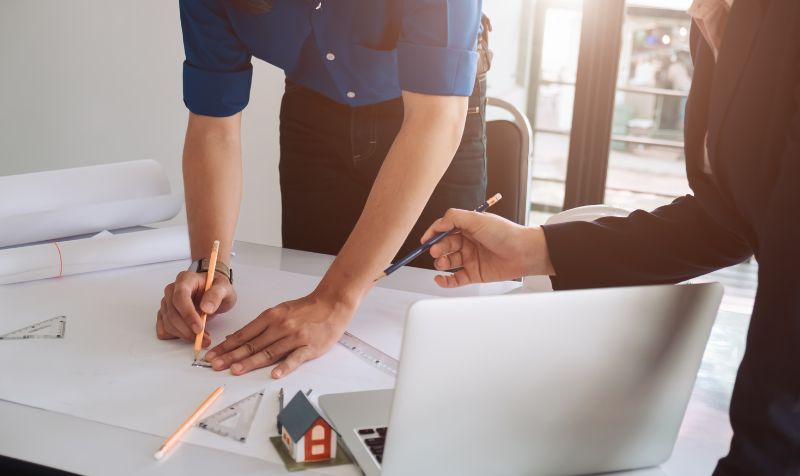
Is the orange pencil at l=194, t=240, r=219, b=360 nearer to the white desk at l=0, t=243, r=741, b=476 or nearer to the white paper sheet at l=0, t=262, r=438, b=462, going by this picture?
the white paper sheet at l=0, t=262, r=438, b=462

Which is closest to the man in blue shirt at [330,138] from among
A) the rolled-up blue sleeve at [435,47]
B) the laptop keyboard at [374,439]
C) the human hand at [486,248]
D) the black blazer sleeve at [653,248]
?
the rolled-up blue sleeve at [435,47]

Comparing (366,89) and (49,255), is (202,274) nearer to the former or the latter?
(49,255)

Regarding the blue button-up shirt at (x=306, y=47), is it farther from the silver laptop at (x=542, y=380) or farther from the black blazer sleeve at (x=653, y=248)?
the silver laptop at (x=542, y=380)

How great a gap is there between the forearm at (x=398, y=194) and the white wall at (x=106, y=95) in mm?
2057

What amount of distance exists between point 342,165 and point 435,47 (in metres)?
0.48

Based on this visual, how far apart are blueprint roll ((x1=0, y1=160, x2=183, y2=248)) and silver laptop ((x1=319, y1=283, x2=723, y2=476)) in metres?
1.00

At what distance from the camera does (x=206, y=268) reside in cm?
136

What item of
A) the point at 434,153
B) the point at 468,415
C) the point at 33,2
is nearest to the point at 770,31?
the point at 468,415

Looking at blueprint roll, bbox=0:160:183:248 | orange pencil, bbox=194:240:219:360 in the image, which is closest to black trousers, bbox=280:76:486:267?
blueprint roll, bbox=0:160:183:248

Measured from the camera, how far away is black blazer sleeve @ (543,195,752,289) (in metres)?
1.02

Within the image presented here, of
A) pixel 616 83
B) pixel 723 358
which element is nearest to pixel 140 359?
pixel 723 358

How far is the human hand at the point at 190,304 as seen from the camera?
1181 millimetres

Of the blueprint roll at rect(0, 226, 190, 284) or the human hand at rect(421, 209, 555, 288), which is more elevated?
the human hand at rect(421, 209, 555, 288)

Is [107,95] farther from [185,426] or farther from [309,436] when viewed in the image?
[309,436]
